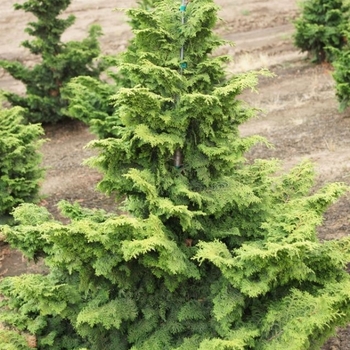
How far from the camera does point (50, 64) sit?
39.9 ft

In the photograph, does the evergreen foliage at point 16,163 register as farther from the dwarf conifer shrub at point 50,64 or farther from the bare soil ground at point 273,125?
the dwarf conifer shrub at point 50,64

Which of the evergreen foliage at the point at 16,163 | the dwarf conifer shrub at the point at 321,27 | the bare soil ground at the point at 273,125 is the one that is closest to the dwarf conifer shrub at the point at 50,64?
the bare soil ground at the point at 273,125

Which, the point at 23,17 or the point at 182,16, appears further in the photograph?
the point at 23,17

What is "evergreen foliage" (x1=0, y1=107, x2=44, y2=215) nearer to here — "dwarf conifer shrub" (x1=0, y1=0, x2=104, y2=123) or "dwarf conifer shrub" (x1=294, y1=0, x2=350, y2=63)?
"dwarf conifer shrub" (x1=0, y1=0, x2=104, y2=123)

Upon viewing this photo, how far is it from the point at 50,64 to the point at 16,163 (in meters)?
4.62

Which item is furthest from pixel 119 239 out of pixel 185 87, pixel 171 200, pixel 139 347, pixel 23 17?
pixel 23 17

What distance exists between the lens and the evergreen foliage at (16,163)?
803 cm

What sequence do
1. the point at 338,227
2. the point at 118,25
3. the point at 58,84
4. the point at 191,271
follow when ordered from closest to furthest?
the point at 191,271 → the point at 338,227 → the point at 58,84 → the point at 118,25

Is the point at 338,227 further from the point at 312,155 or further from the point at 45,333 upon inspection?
the point at 45,333

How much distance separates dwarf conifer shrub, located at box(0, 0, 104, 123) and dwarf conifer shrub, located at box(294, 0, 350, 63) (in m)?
6.21

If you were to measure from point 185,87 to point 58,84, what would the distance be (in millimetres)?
8566

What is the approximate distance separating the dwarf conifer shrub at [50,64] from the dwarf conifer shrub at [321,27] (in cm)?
621

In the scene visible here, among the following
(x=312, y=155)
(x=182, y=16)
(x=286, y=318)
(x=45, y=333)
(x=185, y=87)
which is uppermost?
(x=182, y=16)

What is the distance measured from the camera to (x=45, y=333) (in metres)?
5.38
